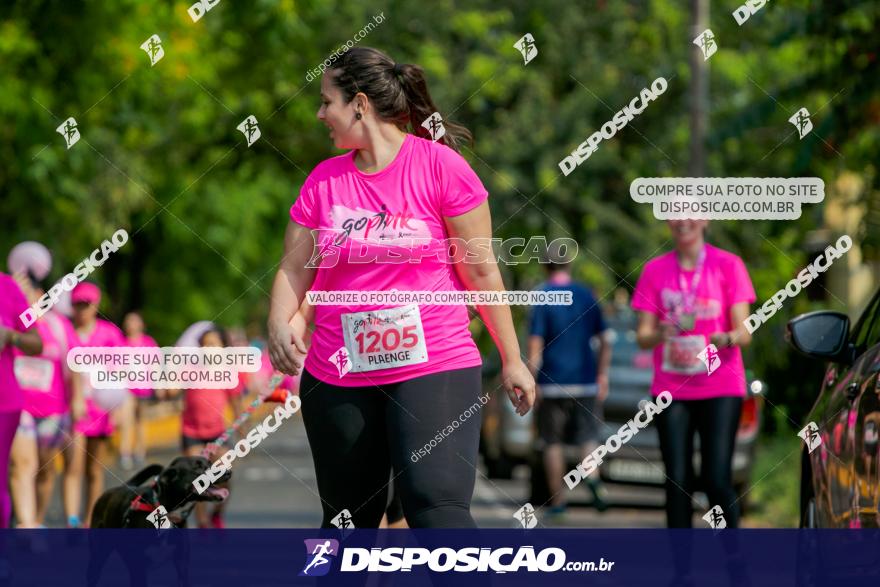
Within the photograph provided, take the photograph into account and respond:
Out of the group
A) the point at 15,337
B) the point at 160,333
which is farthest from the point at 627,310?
the point at 160,333

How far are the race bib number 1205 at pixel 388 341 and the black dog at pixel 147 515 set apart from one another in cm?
126

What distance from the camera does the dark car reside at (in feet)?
15.8

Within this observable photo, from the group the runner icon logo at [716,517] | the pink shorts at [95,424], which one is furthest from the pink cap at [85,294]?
the runner icon logo at [716,517]

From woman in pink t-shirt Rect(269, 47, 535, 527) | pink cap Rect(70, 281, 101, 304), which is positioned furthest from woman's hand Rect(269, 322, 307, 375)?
pink cap Rect(70, 281, 101, 304)

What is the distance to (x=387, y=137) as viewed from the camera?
5.53 meters

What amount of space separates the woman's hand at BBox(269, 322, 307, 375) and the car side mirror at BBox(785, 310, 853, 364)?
1558 millimetres

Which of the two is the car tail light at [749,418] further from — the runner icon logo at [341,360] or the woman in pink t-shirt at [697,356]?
the runner icon logo at [341,360]

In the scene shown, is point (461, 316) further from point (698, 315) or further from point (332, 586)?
point (698, 315)

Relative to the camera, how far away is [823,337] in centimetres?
570

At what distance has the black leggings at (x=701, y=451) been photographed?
788 centimetres

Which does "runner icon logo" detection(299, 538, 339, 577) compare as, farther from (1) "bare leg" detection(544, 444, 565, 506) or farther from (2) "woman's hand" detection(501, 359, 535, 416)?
(1) "bare leg" detection(544, 444, 565, 506)

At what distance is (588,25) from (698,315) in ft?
69.6

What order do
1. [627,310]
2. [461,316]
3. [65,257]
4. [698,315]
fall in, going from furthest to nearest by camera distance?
[65,257]
[627,310]
[698,315]
[461,316]

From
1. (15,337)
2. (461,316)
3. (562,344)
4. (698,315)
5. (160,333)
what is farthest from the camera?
(160,333)
